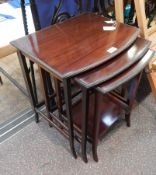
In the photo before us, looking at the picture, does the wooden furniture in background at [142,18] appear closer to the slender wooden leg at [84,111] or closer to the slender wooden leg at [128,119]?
the slender wooden leg at [128,119]

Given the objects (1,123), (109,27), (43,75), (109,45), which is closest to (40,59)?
(43,75)

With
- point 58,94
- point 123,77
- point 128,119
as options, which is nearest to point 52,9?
point 58,94

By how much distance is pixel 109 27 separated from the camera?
1.11 m

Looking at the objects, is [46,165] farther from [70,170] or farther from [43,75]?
[43,75]

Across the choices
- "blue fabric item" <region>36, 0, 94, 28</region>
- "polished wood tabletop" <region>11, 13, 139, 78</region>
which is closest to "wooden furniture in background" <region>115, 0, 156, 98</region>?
"polished wood tabletop" <region>11, 13, 139, 78</region>

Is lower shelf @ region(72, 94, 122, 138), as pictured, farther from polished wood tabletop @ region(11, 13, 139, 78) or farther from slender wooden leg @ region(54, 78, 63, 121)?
polished wood tabletop @ region(11, 13, 139, 78)

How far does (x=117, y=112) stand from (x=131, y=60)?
519mm

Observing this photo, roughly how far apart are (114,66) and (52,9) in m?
0.60

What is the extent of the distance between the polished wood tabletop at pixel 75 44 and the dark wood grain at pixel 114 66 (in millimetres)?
28

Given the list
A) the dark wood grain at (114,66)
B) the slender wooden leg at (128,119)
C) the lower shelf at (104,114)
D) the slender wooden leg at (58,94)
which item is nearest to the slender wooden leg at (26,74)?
the slender wooden leg at (58,94)

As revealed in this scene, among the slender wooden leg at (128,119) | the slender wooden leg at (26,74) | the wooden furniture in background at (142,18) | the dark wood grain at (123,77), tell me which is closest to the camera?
the dark wood grain at (123,77)

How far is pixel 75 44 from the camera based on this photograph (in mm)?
983

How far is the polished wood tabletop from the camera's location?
87 centimetres

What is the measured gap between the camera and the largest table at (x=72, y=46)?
2.82 feet
